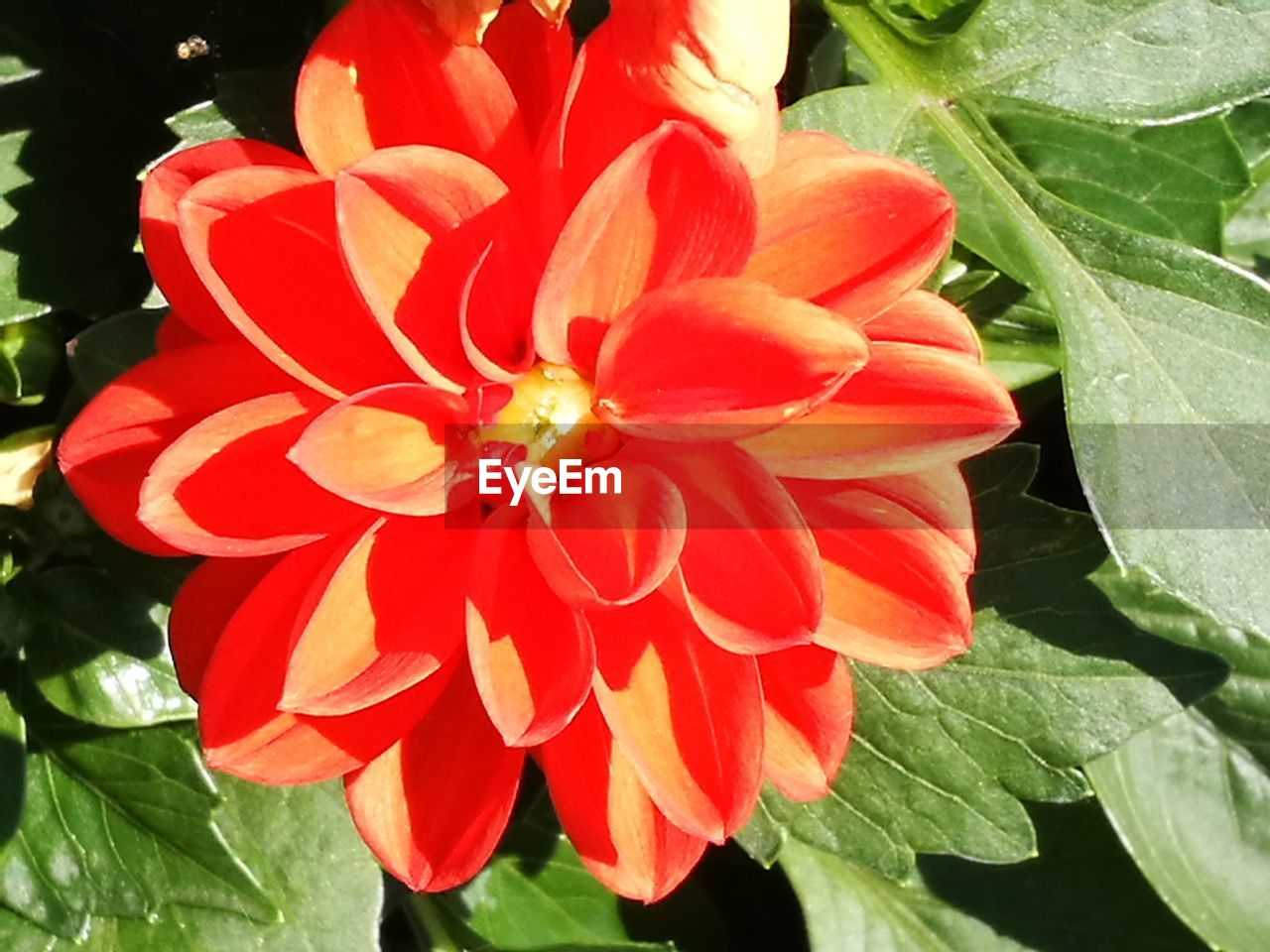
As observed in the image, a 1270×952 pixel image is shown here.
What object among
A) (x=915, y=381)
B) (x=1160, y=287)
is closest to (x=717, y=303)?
(x=915, y=381)

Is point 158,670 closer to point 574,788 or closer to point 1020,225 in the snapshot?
point 574,788

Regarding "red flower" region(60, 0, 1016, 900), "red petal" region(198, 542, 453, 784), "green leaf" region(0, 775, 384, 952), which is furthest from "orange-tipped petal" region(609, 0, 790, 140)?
"green leaf" region(0, 775, 384, 952)

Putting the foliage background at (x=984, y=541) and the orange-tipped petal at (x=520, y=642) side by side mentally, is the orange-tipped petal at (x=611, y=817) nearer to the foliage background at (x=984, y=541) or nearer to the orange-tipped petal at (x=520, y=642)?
the orange-tipped petal at (x=520, y=642)

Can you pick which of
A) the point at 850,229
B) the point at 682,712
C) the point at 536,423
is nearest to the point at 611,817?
the point at 682,712

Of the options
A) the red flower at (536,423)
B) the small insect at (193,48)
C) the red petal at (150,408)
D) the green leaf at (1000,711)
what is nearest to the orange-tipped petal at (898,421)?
the red flower at (536,423)

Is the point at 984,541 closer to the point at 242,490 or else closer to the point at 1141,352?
the point at 1141,352

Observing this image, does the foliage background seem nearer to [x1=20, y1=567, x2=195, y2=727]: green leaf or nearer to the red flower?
[x1=20, y1=567, x2=195, y2=727]: green leaf

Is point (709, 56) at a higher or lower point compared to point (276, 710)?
higher
